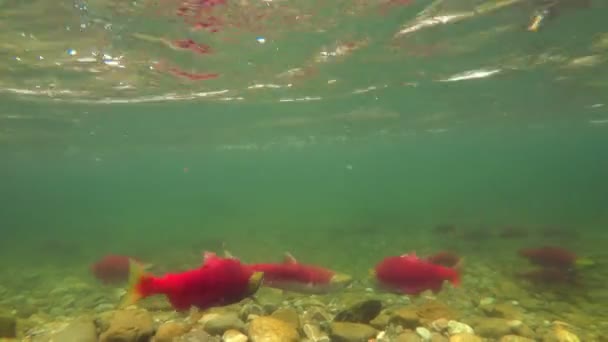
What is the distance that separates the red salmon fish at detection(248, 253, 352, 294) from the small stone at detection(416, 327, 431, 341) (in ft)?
4.46

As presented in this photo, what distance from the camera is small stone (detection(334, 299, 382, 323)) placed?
5.74 m

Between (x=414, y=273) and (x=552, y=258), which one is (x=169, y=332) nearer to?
(x=414, y=273)

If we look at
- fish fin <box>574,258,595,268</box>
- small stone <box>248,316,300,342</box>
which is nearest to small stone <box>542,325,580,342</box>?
small stone <box>248,316,300,342</box>

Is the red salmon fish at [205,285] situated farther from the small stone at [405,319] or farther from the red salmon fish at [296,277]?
the small stone at [405,319]

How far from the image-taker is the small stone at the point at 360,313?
5742 millimetres

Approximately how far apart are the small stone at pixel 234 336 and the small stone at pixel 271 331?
9 cm

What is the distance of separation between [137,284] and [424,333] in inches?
153

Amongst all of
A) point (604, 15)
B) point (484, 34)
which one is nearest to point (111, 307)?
point (484, 34)

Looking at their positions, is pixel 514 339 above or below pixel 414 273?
below

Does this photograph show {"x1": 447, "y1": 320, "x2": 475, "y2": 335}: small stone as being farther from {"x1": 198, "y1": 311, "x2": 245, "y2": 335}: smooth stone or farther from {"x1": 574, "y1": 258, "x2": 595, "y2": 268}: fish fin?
{"x1": 574, "y1": 258, "x2": 595, "y2": 268}: fish fin

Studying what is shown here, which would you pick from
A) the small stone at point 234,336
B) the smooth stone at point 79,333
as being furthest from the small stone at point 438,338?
the smooth stone at point 79,333

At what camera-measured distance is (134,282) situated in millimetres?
3865

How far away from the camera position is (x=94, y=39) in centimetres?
1231

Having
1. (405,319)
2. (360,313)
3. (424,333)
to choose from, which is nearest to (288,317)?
(360,313)
